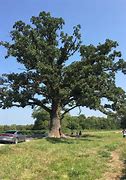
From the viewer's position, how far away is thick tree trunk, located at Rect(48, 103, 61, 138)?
47.9 meters

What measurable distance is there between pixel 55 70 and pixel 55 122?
21.9 ft

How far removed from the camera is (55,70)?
1772 inches

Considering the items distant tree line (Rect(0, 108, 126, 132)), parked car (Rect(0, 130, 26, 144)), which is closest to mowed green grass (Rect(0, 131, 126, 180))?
parked car (Rect(0, 130, 26, 144))

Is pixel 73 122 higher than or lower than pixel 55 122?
higher

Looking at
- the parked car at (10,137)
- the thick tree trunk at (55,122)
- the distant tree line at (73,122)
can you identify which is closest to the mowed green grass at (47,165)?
the parked car at (10,137)

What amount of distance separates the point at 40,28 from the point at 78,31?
4.26 meters

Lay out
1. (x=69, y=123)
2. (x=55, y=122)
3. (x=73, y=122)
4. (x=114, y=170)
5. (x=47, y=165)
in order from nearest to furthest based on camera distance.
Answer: (x=114, y=170) → (x=47, y=165) → (x=55, y=122) → (x=69, y=123) → (x=73, y=122)

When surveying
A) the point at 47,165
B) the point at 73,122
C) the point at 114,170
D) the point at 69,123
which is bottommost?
the point at 114,170

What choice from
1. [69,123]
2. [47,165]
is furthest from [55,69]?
[69,123]

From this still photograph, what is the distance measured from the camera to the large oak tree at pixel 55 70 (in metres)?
44.7

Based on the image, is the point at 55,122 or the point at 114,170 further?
the point at 55,122

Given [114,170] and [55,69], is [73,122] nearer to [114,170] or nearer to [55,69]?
[55,69]

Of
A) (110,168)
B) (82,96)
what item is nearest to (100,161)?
(110,168)

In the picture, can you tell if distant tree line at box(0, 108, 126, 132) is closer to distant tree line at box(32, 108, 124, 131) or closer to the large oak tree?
distant tree line at box(32, 108, 124, 131)
